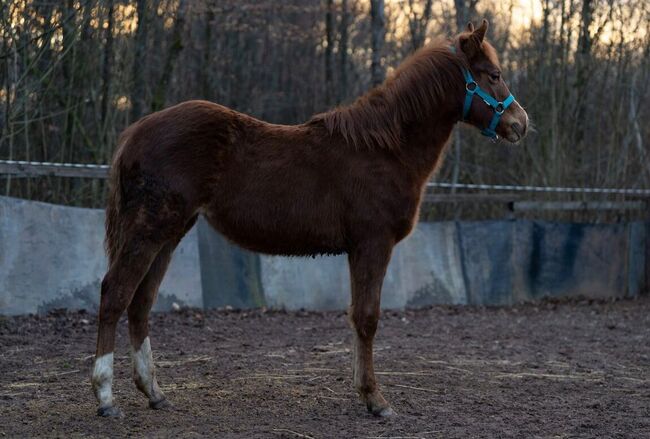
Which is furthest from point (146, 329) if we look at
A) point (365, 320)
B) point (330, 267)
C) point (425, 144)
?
point (330, 267)

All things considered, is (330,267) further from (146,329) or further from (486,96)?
(146,329)

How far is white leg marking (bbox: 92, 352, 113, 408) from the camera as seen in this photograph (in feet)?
14.7

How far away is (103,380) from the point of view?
449 centimetres

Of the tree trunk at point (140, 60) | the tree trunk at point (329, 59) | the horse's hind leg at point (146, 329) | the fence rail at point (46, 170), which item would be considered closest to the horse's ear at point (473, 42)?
the horse's hind leg at point (146, 329)

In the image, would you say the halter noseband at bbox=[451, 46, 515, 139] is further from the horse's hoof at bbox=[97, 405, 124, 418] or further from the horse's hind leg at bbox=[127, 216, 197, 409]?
the horse's hoof at bbox=[97, 405, 124, 418]

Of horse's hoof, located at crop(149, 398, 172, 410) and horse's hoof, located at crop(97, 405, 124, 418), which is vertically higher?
horse's hoof, located at crop(97, 405, 124, 418)

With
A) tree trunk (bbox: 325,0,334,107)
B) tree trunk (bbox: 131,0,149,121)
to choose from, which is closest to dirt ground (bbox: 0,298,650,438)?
tree trunk (bbox: 131,0,149,121)

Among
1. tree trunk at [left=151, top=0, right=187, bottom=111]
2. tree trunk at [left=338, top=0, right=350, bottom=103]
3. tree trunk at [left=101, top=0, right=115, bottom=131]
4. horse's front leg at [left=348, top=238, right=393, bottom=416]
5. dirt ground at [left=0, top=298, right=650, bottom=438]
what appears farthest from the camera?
tree trunk at [left=338, top=0, right=350, bottom=103]

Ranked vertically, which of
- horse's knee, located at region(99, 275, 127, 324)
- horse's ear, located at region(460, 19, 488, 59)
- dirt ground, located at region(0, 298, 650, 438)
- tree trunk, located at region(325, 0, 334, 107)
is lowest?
dirt ground, located at region(0, 298, 650, 438)

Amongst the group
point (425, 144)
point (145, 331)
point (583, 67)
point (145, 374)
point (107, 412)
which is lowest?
point (107, 412)

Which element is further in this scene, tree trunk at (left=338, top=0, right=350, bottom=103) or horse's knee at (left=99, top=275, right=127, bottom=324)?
tree trunk at (left=338, top=0, right=350, bottom=103)

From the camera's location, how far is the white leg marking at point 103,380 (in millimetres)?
4480

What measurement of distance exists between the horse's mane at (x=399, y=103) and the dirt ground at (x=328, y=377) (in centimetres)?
168

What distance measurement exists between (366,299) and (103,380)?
5.18ft
